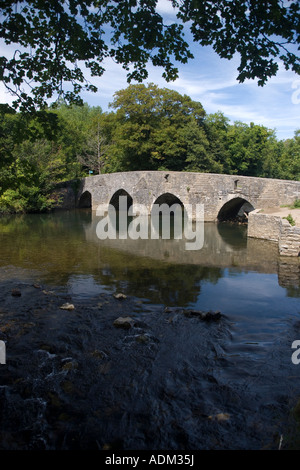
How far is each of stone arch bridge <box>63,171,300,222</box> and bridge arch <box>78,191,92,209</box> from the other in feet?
12.9

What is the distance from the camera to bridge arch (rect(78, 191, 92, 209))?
31.3m

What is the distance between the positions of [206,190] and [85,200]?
51.4 ft

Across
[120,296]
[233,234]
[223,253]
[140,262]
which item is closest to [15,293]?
[120,296]

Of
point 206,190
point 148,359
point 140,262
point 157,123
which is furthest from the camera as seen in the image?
point 157,123

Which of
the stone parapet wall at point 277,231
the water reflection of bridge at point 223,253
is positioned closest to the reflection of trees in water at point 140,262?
the water reflection of bridge at point 223,253

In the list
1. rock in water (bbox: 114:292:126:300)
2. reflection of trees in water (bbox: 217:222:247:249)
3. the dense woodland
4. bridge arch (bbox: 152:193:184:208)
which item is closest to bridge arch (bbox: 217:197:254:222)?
reflection of trees in water (bbox: 217:222:247:249)

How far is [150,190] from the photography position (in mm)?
23203

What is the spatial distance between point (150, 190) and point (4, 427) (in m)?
20.6

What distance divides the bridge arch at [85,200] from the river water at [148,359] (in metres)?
22.2

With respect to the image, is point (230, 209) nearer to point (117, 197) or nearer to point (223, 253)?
point (117, 197)

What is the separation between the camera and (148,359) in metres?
4.59

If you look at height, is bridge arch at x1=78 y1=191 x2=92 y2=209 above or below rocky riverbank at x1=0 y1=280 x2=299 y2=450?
above

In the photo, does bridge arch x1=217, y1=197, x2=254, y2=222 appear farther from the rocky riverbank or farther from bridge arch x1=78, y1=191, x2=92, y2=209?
the rocky riverbank

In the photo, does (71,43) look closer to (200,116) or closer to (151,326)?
(151,326)
